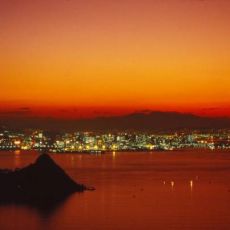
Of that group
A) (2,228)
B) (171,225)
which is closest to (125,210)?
(171,225)

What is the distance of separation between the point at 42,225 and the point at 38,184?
10.5m

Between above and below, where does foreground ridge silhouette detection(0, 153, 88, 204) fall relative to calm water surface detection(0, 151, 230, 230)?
above

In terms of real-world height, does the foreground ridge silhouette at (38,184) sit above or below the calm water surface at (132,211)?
above

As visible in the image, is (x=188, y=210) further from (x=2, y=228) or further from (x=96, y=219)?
(x=2, y=228)

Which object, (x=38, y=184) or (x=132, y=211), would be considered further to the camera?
(x=38, y=184)

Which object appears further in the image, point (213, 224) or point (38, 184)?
point (38, 184)

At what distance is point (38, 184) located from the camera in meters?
37.3

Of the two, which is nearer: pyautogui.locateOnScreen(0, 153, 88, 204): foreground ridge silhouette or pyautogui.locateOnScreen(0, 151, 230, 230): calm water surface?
pyautogui.locateOnScreen(0, 151, 230, 230): calm water surface

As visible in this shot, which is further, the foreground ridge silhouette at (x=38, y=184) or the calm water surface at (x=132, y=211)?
the foreground ridge silhouette at (x=38, y=184)

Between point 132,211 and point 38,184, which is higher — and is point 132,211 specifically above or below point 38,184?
below

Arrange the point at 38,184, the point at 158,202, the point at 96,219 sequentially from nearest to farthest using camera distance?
the point at 96,219 → the point at 158,202 → the point at 38,184

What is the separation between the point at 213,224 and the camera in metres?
26.8

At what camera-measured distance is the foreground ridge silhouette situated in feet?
117

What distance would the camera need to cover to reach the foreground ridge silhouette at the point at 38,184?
3562 cm
